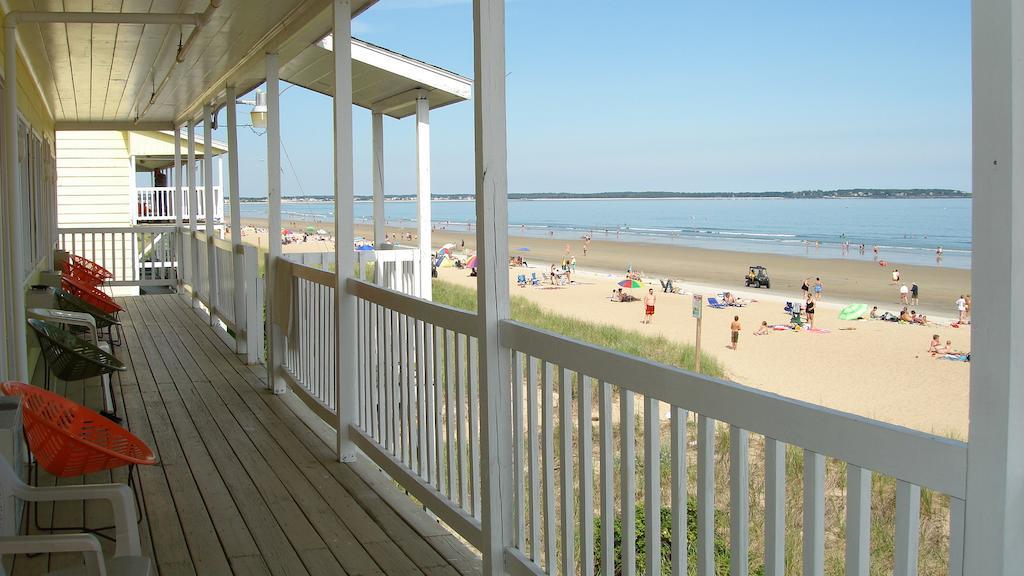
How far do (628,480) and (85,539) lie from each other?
1.26 meters

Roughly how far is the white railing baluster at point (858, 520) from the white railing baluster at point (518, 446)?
1.40 m

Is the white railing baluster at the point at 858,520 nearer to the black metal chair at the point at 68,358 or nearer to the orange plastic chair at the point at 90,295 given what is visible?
the black metal chair at the point at 68,358

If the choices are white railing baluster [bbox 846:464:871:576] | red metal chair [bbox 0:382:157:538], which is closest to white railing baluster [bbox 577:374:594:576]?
white railing baluster [bbox 846:464:871:576]

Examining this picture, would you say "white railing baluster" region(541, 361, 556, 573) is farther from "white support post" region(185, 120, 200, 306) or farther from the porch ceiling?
"white support post" region(185, 120, 200, 306)

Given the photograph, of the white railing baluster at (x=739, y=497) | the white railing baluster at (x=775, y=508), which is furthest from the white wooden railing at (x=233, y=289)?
the white railing baluster at (x=775, y=508)

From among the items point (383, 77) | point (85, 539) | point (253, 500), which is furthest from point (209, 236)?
point (85, 539)

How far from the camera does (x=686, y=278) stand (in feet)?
73.0

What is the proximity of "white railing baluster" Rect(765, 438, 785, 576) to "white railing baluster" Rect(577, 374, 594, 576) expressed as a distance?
796 millimetres

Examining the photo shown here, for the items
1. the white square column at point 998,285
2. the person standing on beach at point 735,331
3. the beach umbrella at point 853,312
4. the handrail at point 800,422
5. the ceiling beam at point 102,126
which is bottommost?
the person standing on beach at point 735,331

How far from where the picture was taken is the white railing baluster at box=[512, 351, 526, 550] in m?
2.86

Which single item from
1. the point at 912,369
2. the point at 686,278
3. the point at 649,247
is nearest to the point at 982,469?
the point at 912,369

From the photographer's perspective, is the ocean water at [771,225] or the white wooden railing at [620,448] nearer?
the white wooden railing at [620,448]

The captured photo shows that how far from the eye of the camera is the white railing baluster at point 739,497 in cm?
182

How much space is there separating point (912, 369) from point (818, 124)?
4.05m
